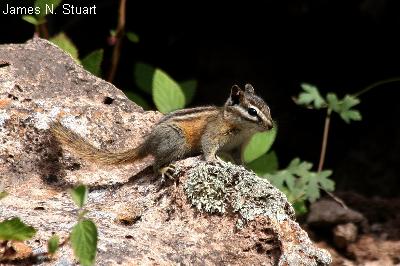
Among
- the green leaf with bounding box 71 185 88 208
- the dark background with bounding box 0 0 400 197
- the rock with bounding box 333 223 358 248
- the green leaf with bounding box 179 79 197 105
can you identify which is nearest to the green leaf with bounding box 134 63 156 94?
the green leaf with bounding box 179 79 197 105

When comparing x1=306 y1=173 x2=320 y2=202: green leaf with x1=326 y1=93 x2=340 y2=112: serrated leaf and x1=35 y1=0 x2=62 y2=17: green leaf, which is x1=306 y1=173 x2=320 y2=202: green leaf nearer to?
x1=326 y1=93 x2=340 y2=112: serrated leaf

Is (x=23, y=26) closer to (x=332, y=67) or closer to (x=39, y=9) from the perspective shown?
(x=39, y=9)

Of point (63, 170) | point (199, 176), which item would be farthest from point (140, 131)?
point (199, 176)

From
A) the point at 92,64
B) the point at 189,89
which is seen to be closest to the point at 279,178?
the point at 189,89

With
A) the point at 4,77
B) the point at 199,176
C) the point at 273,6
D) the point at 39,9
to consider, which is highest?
the point at 273,6

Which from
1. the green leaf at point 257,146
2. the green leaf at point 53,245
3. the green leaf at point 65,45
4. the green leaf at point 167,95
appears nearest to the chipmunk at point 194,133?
the green leaf at point 257,146

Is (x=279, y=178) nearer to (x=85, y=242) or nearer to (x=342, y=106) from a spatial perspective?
(x=342, y=106)
